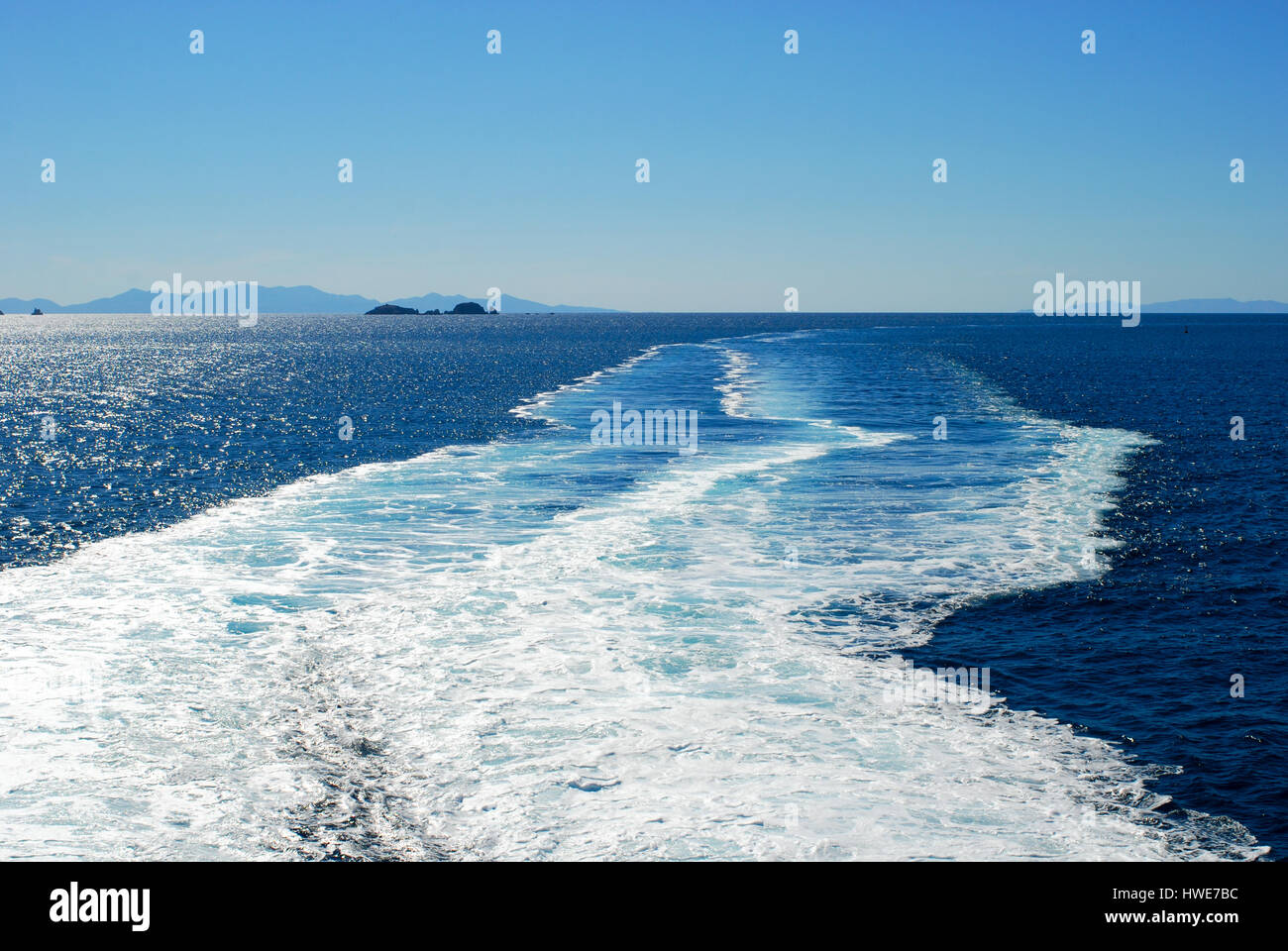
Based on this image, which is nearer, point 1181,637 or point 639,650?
point 639,650

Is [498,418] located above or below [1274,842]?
above

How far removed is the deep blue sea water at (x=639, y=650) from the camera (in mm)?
12016

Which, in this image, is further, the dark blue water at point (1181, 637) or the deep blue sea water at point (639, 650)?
the dark blue water at point (1181, 637)

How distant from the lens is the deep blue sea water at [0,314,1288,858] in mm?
12016

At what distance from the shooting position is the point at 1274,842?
11.7m

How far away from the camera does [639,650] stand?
1823cm

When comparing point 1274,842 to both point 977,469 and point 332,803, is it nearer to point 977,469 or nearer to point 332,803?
point 332,803
